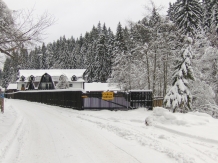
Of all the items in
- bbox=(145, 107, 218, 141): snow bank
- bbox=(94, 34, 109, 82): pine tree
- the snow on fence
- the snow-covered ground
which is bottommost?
A: the snow-covered ground

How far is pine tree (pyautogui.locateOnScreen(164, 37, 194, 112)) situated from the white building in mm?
47940

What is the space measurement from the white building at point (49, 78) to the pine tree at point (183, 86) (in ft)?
157

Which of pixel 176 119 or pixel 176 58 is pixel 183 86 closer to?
pixel 176 58

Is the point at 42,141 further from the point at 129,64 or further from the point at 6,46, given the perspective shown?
the point at 129,64

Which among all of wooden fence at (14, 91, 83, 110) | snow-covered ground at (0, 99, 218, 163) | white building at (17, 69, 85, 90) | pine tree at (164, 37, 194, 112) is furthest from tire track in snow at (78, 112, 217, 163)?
white building at (17, 69, 85, 90)

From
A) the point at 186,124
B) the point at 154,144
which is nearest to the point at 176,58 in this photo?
the point at 186,124

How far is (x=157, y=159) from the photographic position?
5.96 m

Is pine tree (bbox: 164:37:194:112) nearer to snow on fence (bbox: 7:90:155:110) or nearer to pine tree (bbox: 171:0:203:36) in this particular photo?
snow on fence (bbox: 7:90:155:110)

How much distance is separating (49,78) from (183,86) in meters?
53.8

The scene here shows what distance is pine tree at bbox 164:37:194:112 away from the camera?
50.3ft

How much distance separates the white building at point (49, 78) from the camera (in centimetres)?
6488

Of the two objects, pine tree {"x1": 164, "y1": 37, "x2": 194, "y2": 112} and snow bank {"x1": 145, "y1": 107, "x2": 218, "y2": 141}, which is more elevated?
pine tree {"x1": 164, "y1": 37, "x2": 194, "y2": 112}

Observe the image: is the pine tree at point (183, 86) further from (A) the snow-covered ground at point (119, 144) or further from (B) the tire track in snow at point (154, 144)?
(B) the tire track in snow at point (154, 144)

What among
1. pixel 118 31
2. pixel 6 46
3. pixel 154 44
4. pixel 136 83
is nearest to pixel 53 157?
pixel 6 46
